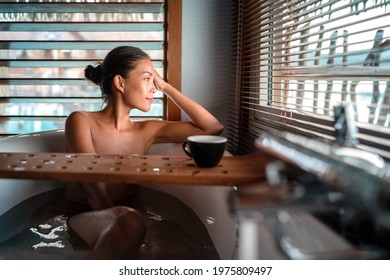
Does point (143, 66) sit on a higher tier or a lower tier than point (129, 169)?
higher

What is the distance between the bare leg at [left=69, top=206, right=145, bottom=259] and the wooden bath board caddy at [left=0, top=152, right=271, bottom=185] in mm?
170

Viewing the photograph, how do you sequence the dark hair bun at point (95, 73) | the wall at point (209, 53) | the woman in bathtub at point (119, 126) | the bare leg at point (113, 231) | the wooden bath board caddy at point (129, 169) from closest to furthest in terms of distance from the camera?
the wooden bath board caddy at point (129, 169) → the bare leg at point (113, 231) → the woman in bathtub at point (119, 126) → the dark hair bun at point (95, 73) → the wall at point (209, 53)

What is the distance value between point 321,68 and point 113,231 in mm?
673

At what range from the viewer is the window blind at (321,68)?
2.91 ft

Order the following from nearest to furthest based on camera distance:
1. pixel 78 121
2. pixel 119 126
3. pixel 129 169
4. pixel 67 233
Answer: pixel 129 169 → pixel 67 233 → pixel 78 121 → pixel 119 126

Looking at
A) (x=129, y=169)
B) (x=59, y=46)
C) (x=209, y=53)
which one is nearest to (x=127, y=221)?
(x=129, y=169)

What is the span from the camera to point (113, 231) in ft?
3.02

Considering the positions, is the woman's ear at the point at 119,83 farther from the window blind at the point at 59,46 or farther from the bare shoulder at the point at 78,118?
the window blind at the point at 59,46

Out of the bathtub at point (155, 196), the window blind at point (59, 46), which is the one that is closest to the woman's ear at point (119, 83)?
the bathtub at point (155, 196)

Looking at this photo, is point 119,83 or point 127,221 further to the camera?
point 119,83

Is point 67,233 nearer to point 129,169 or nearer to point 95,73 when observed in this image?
point 129,169

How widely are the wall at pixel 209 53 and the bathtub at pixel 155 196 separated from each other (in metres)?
0.46

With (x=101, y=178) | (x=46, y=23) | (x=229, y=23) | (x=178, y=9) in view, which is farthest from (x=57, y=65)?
(x=101, y=178)
